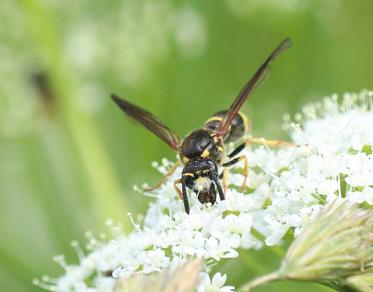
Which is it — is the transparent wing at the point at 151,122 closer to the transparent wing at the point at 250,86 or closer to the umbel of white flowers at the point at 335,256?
the transparent wing at the point at 250,86

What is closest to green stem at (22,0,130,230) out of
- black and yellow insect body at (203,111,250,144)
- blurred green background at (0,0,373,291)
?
blurred green background at (0,0,373,291)

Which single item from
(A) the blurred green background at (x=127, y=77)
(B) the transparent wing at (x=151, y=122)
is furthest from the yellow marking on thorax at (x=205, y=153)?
(A) the blurred green background at (x=127, y=77)

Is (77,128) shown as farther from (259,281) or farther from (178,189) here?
Answer: (259,281)

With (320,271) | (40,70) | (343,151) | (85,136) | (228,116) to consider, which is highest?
(40,70)

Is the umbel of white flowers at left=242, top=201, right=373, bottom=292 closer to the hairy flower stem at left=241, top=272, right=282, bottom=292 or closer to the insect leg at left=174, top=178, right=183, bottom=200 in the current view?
the hairy flower stem at left=241, top=272, right=282, bottom=292

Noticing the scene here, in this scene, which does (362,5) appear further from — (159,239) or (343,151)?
(159,239)

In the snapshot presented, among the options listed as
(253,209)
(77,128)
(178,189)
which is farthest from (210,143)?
Result: (77,128)

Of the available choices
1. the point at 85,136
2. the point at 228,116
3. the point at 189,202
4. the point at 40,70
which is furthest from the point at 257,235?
the point at 40,70
